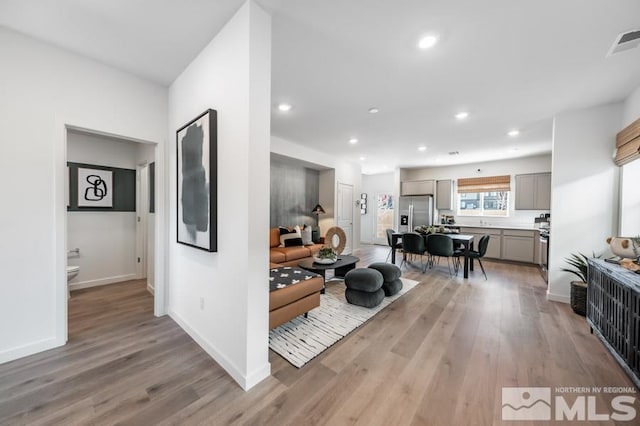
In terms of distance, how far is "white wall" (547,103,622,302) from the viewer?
3.11 metres

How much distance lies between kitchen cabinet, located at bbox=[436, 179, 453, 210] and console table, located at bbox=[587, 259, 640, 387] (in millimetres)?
4729

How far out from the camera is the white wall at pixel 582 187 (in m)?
3.11

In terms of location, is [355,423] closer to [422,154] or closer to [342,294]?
[342,294]

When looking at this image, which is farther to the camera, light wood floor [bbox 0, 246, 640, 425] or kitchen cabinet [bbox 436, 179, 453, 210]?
kitchen cabinet [bbox 436, 179, 453, 210]

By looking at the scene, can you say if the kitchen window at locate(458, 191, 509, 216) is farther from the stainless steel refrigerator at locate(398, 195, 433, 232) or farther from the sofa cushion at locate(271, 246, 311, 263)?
the sofa cushion at locate(271, 246, 311, 263)

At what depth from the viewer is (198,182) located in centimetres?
213

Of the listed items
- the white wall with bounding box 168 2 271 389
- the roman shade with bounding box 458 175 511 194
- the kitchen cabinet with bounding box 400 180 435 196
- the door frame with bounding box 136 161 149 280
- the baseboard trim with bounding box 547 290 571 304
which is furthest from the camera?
the kitchen cabinet with bounding box 400 180 435 196

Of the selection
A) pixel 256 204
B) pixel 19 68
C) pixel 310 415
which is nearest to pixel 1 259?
pixel 19 68

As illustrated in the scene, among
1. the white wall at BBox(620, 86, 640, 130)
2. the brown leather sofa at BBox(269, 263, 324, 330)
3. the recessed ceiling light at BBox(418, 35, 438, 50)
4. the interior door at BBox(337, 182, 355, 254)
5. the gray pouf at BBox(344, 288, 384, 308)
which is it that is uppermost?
the recessed ceiling light at BBox(418, 35, 438, 50)

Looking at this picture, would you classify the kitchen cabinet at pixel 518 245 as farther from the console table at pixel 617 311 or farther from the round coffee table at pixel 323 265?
the round coffee table at pixel 323 265

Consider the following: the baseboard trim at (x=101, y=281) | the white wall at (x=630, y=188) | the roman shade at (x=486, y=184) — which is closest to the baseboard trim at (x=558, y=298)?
the white wall at (x=630, y=188)

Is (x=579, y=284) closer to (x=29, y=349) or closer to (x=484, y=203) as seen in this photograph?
(x=484, y=203)

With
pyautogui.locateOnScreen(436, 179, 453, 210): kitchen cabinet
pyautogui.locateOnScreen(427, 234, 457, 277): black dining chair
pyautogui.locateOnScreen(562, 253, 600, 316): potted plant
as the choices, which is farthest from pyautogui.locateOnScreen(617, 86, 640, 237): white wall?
pyautogui.locateOnScreen(436, 179, 453, 210): kitchen cabinet

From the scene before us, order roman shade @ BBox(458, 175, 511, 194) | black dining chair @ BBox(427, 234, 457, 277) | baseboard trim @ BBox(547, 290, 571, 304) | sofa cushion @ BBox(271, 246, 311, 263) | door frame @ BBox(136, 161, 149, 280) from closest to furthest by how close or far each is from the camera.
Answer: baseboard trim @ BBox(547, 290, 571, 304) → door frame @ BBox(136, 161, 149, 280) → black dining chair @ BBox(427, 234, 457, 277) → sofa cushion @ BBox(271, 246, 311, 263) → roman shade @ BBox(458, 175, 511, 194)
